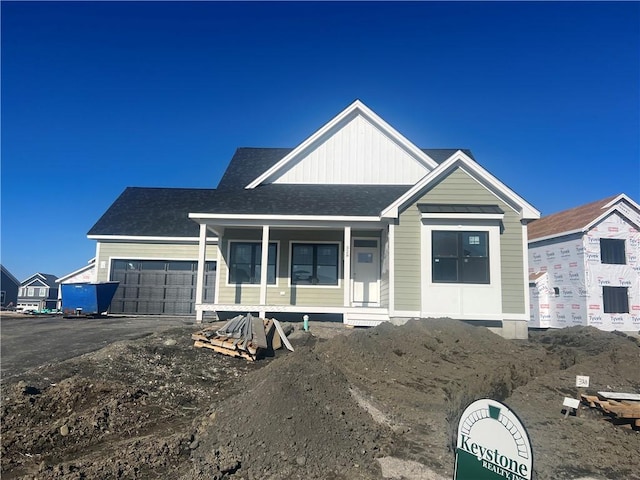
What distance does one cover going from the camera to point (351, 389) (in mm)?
6359

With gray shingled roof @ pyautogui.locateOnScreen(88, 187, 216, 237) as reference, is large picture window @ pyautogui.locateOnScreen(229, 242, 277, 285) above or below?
below

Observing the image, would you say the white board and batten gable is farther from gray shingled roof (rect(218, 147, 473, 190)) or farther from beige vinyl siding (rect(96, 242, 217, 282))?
beige vinyl siding (rect(96, 242, 217, 282))

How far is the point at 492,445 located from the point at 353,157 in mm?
14208

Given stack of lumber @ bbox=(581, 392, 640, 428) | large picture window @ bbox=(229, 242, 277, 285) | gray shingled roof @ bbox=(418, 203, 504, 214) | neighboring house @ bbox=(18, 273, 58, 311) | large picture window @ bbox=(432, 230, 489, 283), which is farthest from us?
neighboring house @ bbox=(18, 273, 58, 311)

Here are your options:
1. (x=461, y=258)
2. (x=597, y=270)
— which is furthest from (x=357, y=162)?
(x=597, y=270)

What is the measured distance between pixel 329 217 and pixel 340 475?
351 inches

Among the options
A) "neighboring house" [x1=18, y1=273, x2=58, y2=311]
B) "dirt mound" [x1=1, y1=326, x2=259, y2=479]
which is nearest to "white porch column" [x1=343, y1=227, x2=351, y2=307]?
"dirt mound" [x1=1, y1=326, x2=259, y2=479]

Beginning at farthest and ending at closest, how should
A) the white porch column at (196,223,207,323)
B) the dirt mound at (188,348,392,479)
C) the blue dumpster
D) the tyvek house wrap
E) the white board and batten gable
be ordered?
the tyvek house wrap → the white board and batten gable → the blue dumpster → the white porch column at (196,223,207,323) → the dirt mound at (188,348,392,479)

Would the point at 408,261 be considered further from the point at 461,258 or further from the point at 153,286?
the point at 153,286

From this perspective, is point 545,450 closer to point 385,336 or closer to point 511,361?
point 511,361

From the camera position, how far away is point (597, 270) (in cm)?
1978

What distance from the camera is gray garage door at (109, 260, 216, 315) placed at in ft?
56.3

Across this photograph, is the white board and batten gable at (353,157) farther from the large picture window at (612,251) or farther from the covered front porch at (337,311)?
the large picture window at (612,251)

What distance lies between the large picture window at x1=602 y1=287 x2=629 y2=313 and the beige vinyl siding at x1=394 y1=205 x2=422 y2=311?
1300 cm
